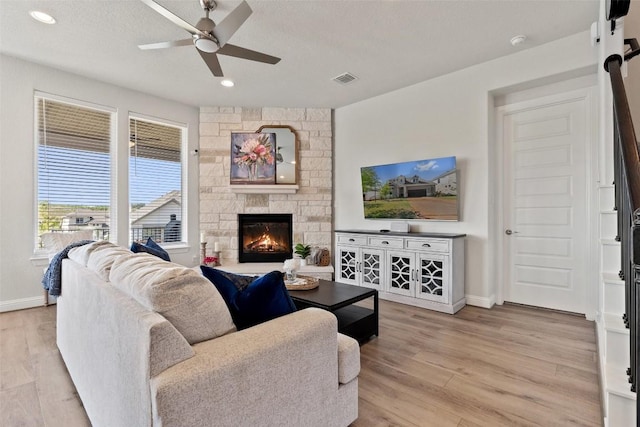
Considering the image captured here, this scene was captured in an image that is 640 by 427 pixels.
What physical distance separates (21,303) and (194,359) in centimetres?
386

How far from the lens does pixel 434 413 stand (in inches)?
64.8

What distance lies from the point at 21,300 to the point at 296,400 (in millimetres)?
3935

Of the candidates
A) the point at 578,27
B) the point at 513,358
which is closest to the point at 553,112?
the point at 578,27

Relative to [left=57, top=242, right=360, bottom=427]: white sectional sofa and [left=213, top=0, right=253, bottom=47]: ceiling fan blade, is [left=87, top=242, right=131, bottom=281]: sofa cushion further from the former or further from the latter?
[left=213, top=0, right=253, bottom=47]: ceiling fan blade

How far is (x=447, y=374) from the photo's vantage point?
2.03 meters

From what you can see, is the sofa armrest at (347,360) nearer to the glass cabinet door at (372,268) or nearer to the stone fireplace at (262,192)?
the glass cabinet door at (372,268)

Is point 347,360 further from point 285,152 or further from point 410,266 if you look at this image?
point 285,152

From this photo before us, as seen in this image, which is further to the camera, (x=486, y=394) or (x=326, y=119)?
(x=326, y=119)

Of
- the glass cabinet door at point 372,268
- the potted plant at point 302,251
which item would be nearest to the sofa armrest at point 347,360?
the glass cabinet door at point 372,268

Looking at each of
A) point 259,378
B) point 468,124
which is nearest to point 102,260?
point 259,378

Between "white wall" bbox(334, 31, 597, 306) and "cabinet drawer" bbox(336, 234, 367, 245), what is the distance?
0.50 metres

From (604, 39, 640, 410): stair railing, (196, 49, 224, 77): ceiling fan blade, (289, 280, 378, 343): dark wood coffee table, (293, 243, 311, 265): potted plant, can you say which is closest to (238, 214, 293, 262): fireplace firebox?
(293, 243, 311, 265): potted plant

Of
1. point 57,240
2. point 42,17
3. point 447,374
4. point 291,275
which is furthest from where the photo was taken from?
point 57,240

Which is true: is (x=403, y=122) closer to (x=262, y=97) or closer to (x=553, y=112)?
(x=553, y=112)
